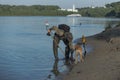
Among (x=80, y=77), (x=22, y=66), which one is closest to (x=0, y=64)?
(x=22, y=66)

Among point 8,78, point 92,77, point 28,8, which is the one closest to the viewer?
point 92,77

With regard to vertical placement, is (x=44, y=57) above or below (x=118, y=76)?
below

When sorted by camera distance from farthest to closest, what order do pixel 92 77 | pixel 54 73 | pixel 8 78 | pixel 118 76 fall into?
1. pixel 54 73
2. pixel 8 78
3. pixel 92 77
4. pixel 118 76

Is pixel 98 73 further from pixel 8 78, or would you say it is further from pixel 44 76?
pixel 8 78

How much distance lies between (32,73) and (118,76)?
5.31 metres

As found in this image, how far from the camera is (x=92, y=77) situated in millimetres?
12898

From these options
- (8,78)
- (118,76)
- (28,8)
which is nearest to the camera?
(118,76)

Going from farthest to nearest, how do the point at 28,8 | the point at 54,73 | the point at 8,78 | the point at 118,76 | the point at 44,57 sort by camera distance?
the point at 28,8
the point at 44,57
the point at 54,73
the point at 8,78
the point at 118,76

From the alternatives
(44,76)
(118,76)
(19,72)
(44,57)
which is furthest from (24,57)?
(118,76)

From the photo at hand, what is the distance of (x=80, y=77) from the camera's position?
44.2 feet

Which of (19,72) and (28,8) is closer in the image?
(19,72)

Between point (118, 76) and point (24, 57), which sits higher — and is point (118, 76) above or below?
above

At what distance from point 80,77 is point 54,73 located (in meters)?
2.92

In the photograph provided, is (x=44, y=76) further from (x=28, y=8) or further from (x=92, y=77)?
(x=28, y=8)
